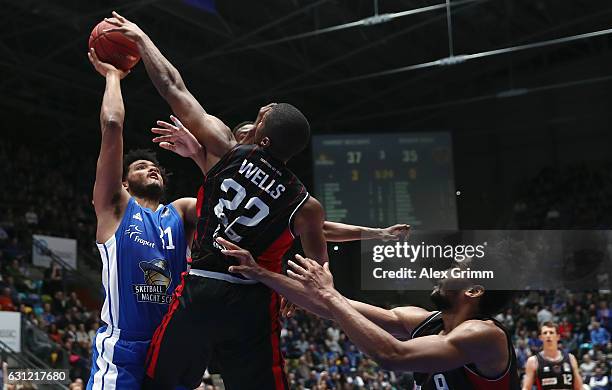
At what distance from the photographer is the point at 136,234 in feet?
14.0

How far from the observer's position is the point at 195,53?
2123 cm

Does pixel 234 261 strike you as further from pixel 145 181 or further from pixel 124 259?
pixel 145 181

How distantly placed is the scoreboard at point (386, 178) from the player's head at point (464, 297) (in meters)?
13.9

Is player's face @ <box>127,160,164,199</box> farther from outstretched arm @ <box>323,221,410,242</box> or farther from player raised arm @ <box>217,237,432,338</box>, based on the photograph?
player raised arm @ <box>217,237,432,338</box>

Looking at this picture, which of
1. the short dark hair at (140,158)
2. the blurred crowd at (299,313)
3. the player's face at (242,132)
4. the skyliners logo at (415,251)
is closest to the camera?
the player's face at (242,132)

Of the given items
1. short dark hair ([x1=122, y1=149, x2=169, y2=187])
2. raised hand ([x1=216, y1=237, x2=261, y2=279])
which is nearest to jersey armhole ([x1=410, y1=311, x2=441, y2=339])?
raised hand ([x1=216, y1=237, x2=261, y2=279])

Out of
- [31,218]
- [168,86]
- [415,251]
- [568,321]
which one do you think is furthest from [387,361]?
[31,218]

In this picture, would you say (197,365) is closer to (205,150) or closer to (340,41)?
(205,150)

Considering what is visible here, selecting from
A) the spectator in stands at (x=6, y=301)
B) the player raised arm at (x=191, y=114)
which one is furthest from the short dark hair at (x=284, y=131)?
the spectator in stands at (x=6, y=301)

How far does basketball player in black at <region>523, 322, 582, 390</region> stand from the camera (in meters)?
8.57

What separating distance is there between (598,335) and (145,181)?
14245mm

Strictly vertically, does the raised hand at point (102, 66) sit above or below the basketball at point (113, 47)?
below

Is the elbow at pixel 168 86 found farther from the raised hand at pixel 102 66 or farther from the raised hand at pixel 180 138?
the raised hand at pixel 102 66

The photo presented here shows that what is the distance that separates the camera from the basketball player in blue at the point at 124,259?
4.04 m
